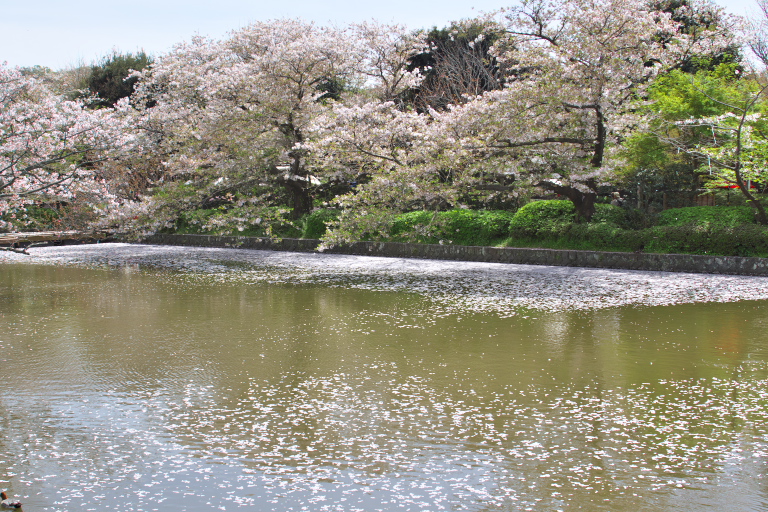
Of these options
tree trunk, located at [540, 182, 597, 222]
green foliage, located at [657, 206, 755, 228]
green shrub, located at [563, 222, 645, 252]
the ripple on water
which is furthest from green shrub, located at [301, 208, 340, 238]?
green foliage, located at [657, 206, 755, 228]

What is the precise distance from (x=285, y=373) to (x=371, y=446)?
209 cm

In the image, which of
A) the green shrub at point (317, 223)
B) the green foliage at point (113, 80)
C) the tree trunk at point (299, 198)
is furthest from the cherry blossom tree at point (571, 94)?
the green foliage at point (113, 80)

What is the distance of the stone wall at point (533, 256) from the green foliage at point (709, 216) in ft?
3.48

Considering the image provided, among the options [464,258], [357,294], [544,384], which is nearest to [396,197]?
[464,258]

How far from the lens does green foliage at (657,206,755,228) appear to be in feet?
48.4

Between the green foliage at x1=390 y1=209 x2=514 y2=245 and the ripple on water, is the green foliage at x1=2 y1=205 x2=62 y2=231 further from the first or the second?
the green foliage at x1=390 y1=209 x2=514 y2=245

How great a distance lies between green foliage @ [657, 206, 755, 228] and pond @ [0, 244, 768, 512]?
3.97 meters

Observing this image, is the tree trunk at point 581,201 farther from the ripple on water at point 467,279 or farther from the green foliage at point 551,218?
the ripple on water at point 467,279

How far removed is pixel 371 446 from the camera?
442cm

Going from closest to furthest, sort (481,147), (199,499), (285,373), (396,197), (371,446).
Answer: (199,499) < (371,446) < (285,373) < (481,147) < (396,197)

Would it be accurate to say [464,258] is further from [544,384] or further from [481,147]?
[544,384]

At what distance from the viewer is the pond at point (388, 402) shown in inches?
149

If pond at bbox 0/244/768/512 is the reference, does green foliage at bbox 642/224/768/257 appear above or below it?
above

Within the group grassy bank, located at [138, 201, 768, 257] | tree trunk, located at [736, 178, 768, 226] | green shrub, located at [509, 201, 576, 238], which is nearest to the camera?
grassy bank, located at [138, 201, 768, 257]
